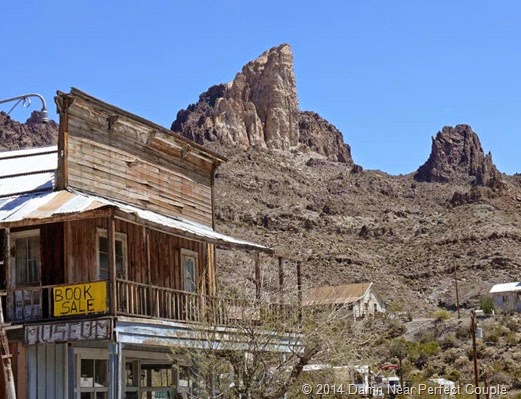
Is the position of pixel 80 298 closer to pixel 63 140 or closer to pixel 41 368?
pixel 41 368

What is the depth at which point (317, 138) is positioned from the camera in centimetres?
17862

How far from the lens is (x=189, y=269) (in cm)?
2336

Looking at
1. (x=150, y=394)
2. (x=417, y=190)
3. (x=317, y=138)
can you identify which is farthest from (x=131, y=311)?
(x=317, y=138)

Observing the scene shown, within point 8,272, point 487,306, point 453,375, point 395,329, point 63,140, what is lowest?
point 453,375

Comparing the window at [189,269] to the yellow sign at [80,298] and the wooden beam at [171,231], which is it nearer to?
the wooden beam at [171,231]

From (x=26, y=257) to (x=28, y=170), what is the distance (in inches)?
92.3

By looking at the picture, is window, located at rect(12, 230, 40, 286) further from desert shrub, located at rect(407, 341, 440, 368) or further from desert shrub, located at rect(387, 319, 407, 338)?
desert shrub, located at rect(387, 319, 407, 338)

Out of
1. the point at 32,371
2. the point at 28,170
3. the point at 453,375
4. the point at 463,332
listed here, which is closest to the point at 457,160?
the point at 463,332

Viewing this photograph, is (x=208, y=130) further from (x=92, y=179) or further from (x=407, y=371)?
(x=92, y=179)

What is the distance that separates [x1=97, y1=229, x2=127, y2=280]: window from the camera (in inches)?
768

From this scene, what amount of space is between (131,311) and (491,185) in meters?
106

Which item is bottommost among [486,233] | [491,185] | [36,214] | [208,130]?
[36,214]

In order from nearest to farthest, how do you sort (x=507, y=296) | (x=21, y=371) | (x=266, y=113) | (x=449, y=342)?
(x=21, y=371), (x=449, y=342), (x=507, y=296), (x=266, y=113)

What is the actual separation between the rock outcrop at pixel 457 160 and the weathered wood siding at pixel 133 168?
413 ft
